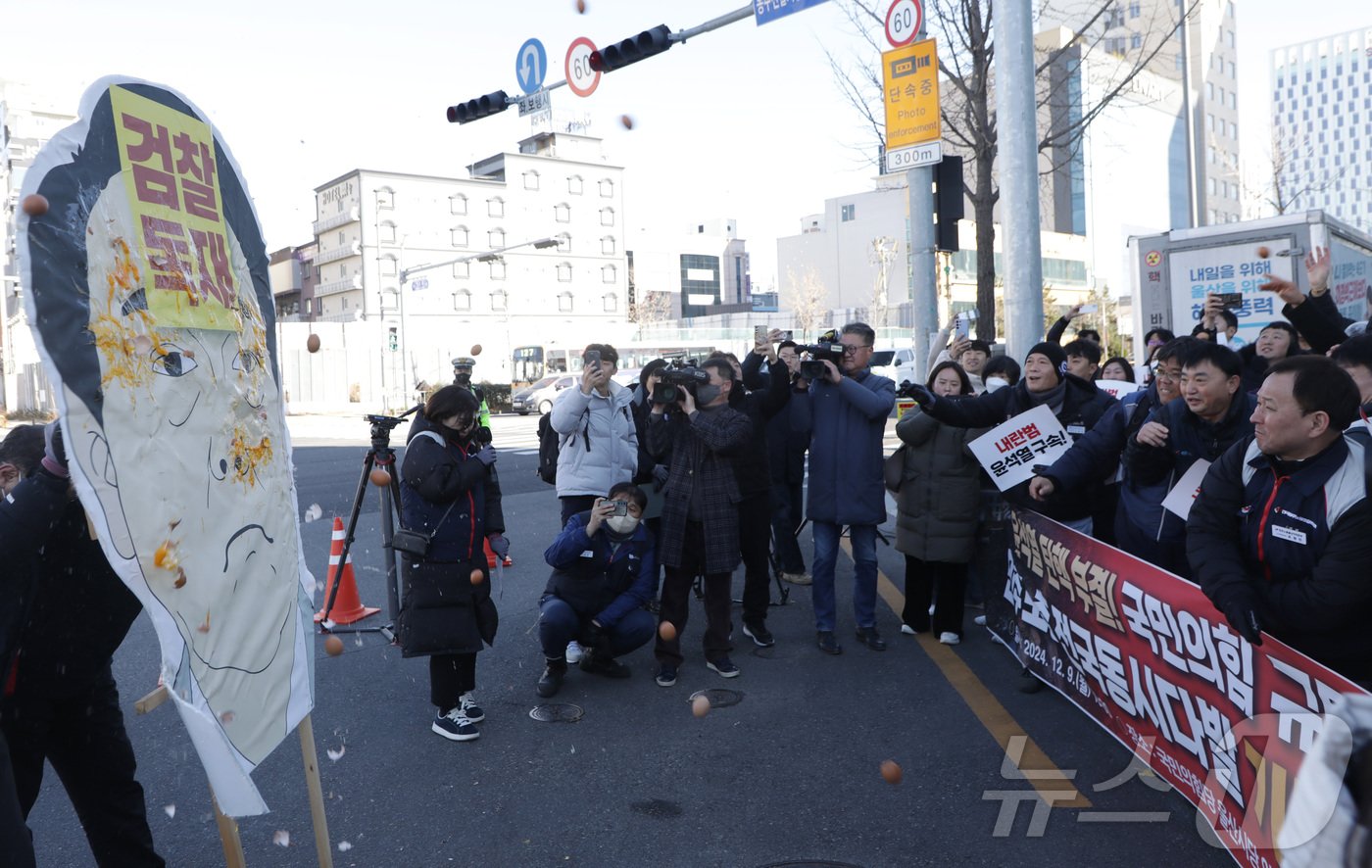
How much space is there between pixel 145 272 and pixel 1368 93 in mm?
169212

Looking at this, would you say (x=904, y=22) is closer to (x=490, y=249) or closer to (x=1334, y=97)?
(x=490, y=249)

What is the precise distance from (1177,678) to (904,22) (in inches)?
299

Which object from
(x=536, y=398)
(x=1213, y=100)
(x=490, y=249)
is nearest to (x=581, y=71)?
(x=536, y=398)

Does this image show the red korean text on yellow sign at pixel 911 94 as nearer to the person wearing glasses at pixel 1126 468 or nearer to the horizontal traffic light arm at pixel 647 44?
the horizontal traffic light arm at pixel 647 44

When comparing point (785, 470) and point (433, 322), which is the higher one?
point (433, 322)

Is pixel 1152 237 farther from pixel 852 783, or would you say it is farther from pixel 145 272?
pixel 145 272

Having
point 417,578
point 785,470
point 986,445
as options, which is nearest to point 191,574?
point 417,578

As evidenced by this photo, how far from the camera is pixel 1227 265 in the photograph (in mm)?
11500

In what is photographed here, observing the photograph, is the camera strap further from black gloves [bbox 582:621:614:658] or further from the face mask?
the face mask

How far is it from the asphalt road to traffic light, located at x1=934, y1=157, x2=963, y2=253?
471cm

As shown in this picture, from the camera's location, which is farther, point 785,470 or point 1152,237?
point 1152,237

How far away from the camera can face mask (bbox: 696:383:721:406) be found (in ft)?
18.6

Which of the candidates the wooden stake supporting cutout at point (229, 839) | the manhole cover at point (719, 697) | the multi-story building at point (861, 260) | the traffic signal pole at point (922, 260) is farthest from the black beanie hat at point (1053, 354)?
the multi-story building at point (861, 260)

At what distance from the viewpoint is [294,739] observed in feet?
15.4
